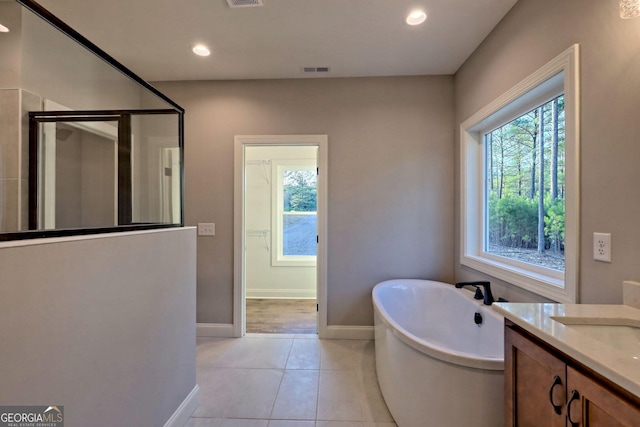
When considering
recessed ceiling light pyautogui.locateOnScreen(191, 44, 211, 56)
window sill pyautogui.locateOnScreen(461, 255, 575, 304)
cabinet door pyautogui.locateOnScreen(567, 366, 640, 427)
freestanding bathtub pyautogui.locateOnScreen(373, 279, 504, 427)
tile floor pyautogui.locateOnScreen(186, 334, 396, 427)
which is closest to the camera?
cabinet door pyautogui.locateOnScreen(567, 366, 640, 427)

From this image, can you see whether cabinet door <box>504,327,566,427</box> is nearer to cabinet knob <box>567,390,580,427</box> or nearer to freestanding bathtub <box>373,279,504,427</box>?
cabinet knob <box>567,390,580,427</box>

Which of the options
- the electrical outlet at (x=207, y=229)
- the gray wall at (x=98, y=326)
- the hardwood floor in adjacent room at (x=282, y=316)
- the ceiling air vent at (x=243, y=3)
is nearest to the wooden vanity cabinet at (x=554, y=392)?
the gray wall at (x=98, y=326)

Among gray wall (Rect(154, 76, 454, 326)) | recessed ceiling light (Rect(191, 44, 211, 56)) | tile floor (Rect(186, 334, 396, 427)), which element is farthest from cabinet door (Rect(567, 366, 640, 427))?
recessed ceiling light (Rect(191, 44, 211, 56))

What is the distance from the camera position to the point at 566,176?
132 centimetres

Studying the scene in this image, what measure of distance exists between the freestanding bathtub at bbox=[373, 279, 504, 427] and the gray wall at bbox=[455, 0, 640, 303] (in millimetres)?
634

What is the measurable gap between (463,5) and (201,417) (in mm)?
3188

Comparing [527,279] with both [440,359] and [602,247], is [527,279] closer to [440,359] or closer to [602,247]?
[602,247]

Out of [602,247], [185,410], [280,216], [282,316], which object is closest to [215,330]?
[282,316]

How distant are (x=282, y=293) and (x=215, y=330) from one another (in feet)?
4.66

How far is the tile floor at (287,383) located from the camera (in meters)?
1.63

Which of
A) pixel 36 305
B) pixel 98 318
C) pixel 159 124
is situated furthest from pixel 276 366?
pixel 159 124

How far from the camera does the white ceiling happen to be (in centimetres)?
178

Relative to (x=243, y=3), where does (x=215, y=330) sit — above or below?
below

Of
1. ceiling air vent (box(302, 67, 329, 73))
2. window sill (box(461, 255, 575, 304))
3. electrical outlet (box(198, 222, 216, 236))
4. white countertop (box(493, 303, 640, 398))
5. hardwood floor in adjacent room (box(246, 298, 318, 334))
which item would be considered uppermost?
ceiling air vent (box(302, 67, 329, 73))
